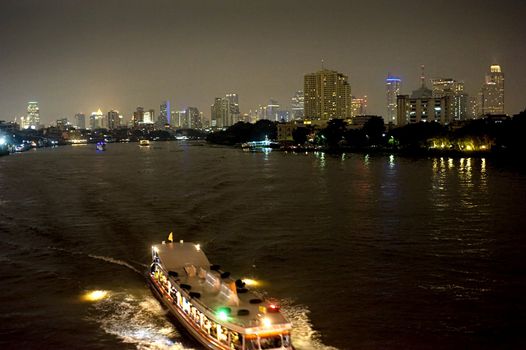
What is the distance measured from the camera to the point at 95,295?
8469 mm

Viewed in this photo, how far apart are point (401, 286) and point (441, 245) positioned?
299cm

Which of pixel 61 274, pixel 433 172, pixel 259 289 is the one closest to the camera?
pixel 259 289

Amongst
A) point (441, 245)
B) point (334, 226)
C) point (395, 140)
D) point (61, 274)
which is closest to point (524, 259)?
point (441, 245)

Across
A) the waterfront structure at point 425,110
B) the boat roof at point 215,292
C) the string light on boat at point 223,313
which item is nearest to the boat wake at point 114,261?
the boat roof at point 215,292

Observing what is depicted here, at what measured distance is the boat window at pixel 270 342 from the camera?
5.50 meters

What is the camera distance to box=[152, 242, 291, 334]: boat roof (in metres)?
5.65

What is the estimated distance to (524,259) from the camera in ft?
33.6

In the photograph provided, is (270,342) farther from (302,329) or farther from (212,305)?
(302,329)

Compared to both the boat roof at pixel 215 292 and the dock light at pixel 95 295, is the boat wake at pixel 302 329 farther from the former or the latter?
the dock light at pixel 95 295

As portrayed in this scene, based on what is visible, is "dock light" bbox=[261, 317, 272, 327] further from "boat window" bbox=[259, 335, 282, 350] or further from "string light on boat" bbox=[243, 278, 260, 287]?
"string light on boat" bbox=[243, 278, 260, 287]

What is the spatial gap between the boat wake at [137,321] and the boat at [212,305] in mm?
177

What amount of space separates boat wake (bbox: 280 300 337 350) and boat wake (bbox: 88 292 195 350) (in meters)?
1.37

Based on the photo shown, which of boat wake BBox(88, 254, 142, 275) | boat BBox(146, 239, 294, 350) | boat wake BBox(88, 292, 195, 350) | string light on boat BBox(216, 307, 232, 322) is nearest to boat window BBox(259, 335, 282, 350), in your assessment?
boat BBox(146, 239, 294, 350)

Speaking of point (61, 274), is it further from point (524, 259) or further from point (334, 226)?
point (524, 259)
